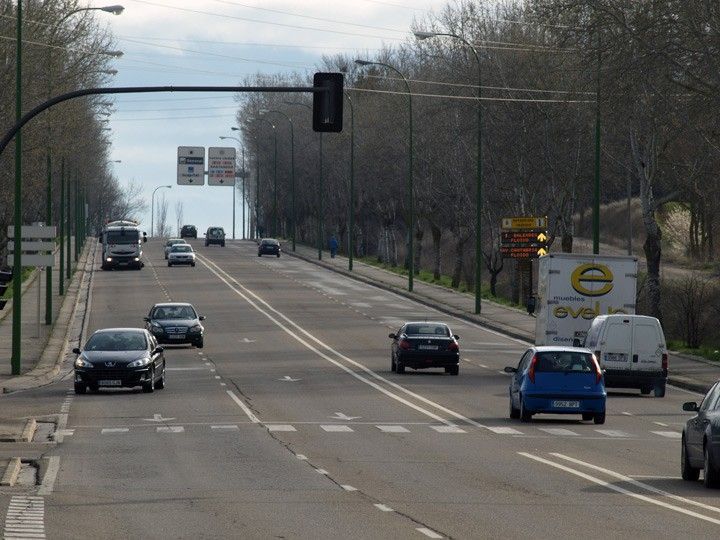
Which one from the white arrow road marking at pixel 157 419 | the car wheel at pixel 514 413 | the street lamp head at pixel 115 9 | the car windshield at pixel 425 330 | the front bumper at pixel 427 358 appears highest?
the street lamp head at pixel 115 9

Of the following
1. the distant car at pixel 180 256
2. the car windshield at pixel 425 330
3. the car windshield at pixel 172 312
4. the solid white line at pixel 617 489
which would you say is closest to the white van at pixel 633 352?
the car windshield at pixel 425 330

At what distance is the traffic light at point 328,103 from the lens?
2742 cm

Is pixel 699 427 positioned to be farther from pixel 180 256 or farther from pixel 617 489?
pixel 180 256

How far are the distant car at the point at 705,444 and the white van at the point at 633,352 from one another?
17644 millimetres

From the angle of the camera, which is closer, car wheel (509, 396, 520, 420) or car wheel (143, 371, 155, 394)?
car wheel (509, 396, 520, 420)

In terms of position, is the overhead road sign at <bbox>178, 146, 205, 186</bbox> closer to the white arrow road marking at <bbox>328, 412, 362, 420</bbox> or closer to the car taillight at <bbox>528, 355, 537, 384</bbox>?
the white arrow road marking at <bbox>328, 412, 362, 420</bbox>

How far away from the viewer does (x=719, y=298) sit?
7231 cm

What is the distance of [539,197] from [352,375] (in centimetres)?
4221

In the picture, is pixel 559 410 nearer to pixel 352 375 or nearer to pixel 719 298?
pixel 352 375

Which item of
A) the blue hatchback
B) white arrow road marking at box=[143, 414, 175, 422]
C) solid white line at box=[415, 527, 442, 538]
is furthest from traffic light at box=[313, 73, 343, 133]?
solid white line at box=[415, 527, 442, 538]

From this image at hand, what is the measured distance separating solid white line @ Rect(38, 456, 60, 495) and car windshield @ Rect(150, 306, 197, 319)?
3054cm

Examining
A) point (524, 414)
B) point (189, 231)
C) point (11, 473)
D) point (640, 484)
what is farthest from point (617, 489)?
point (189, 231)

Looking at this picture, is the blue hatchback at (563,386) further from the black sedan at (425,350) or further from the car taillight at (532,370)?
the black sedan at (425,350)

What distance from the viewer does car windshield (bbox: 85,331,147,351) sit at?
124 ft
